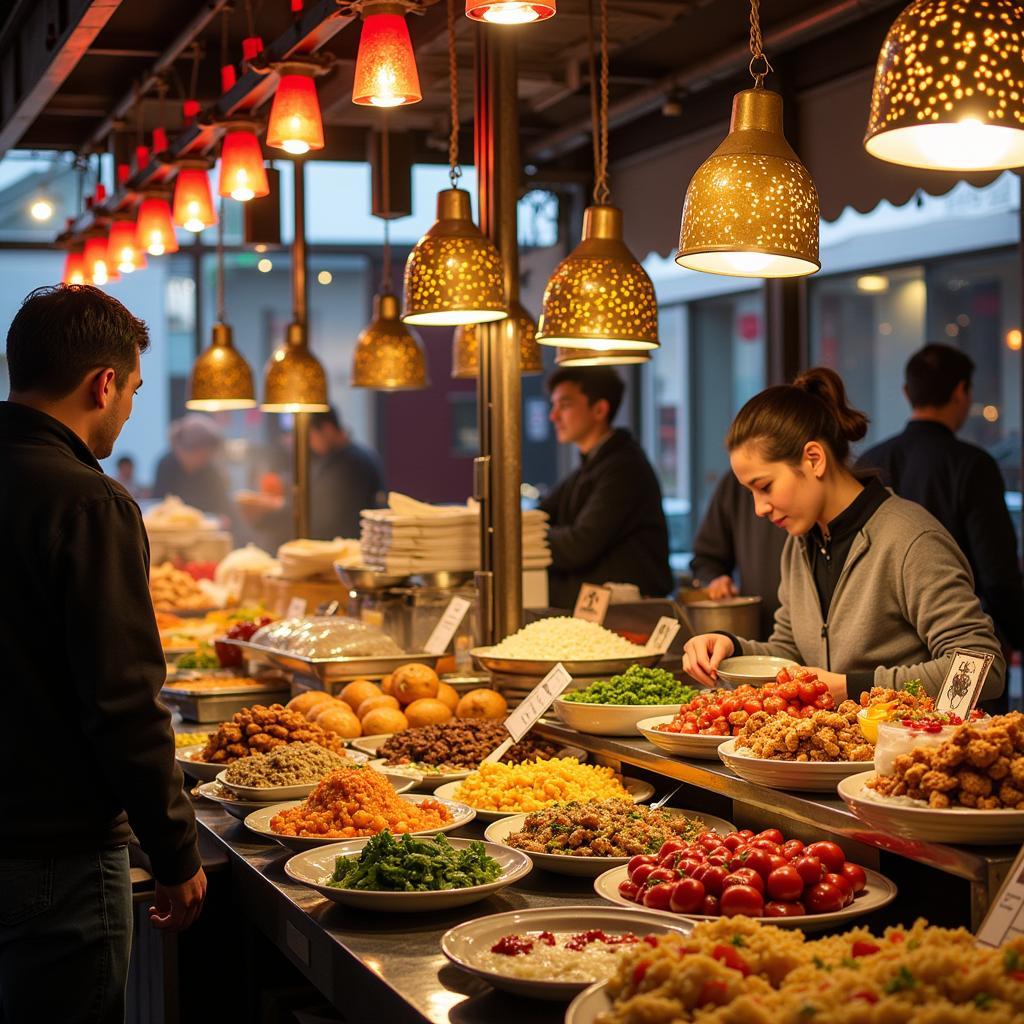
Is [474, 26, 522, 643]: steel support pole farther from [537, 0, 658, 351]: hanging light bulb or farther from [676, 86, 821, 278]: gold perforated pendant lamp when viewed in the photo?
[676, 86, 821, 278]: gold perforated pendant lamp

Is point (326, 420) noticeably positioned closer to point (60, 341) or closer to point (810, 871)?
point (60, 341)

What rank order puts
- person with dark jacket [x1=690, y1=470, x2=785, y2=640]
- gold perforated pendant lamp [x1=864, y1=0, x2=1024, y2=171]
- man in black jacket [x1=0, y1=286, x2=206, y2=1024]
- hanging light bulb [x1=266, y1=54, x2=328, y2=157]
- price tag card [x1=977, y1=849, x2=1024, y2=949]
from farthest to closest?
person with dark jacket [x1=690, y1=470, x2=785, y2=640] < hanging light bulb [x1=266, y1=54, x2=328, y2=157] < man in black jacket [x1=0, y1=286, x2=206, y2=1024] < gold perforated pendant lamp [x1=864, y1=0, x2=1024, y2=171] < price tag card [x1=977, y1=849, x2=1024, y2=949]

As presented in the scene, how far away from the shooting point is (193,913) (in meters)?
2.65

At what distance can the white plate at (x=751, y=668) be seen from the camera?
3.28 meters

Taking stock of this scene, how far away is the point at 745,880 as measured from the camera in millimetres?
2326

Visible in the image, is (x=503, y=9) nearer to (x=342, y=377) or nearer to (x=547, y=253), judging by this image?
(x=547, y=253)

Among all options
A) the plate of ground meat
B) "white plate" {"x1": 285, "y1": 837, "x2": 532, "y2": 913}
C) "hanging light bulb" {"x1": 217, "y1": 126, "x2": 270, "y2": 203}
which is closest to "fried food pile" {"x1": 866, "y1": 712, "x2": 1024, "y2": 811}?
the plate of ground meat

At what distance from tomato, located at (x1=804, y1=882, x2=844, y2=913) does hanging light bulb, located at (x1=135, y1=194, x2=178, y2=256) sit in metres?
4.54

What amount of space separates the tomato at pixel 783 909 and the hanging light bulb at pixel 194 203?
3764 mm

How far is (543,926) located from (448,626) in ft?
7.36

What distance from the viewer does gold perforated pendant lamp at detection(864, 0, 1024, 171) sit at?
209 cm

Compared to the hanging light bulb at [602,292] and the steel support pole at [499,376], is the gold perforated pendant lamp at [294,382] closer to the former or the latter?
the steel support pole at [499,376]

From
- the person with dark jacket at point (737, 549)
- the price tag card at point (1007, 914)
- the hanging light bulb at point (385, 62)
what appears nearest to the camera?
the price tag card at point (1007, 914)

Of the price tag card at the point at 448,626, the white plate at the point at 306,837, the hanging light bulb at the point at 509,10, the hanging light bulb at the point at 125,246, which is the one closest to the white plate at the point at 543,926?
the white plate at the point at 306,837
